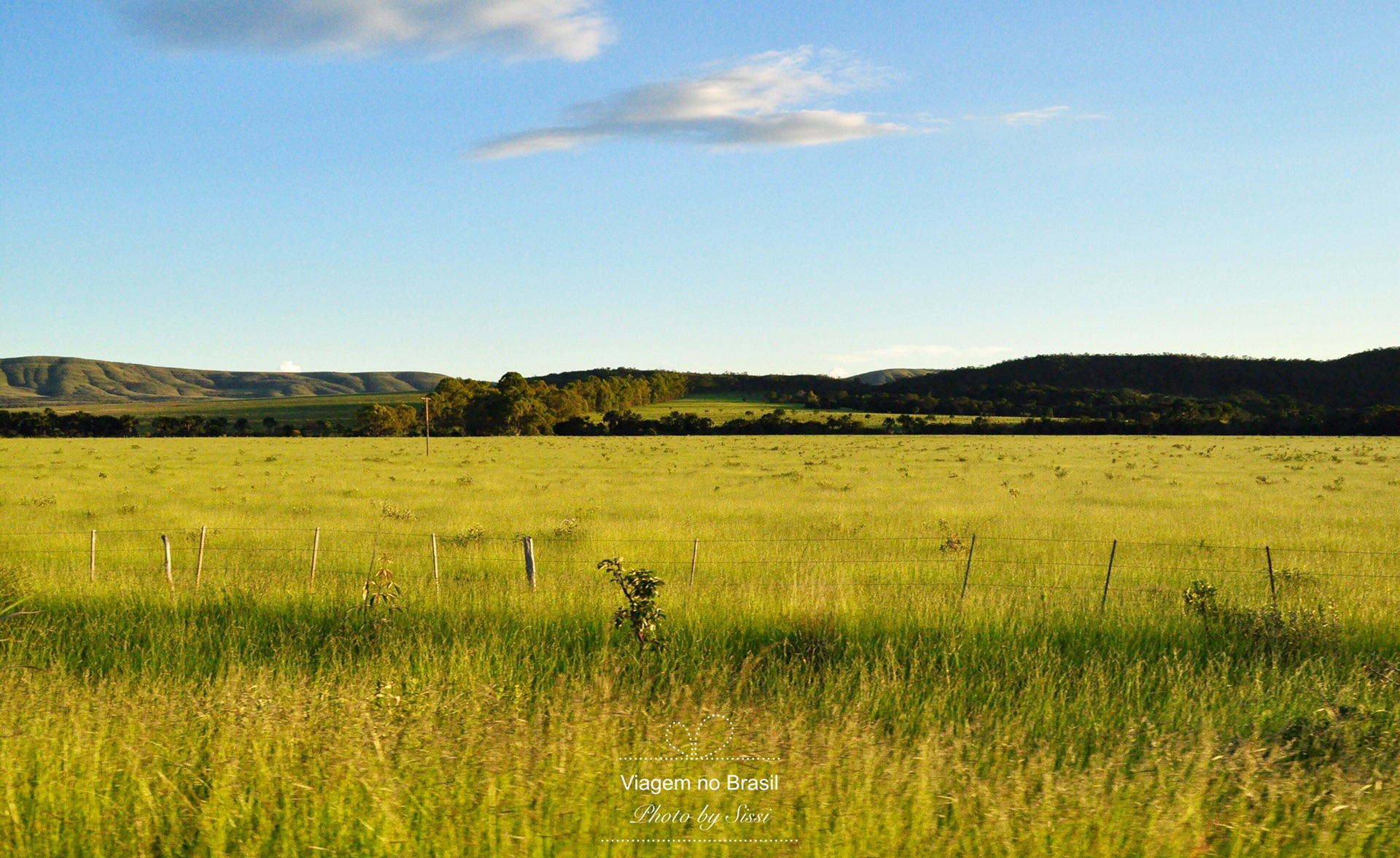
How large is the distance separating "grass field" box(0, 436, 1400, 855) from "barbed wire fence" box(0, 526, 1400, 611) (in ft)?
0.48

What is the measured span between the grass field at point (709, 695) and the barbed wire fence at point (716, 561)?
0.48ft

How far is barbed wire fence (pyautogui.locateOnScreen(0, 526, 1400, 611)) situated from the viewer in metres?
14.1

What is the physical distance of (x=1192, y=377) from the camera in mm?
148000

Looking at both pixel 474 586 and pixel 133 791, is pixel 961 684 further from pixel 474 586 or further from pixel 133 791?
pixel 474 586

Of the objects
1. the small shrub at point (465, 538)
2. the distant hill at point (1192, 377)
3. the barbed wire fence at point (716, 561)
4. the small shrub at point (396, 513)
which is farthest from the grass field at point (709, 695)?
the distant hill at point (1192, 377)

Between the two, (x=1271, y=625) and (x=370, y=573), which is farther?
(x=370, y=573)

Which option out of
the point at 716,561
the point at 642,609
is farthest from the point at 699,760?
the point at 716,561

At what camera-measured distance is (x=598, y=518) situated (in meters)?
25.7

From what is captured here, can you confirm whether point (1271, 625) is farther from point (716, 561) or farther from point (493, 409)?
point (493, 409)

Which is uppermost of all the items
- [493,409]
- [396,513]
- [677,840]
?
[493,409]

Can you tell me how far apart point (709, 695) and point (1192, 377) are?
161 m

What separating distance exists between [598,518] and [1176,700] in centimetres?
1919

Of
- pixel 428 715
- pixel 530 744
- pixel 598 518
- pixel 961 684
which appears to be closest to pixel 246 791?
pixel 428 715

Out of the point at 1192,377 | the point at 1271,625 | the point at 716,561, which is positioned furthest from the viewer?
the point at 1192,377
